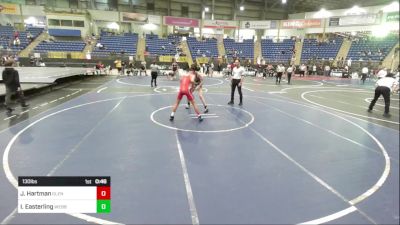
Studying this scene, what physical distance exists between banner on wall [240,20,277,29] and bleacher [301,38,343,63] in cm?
668

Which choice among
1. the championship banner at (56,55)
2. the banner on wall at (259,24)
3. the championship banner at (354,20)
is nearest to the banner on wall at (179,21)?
the banner on wall at (259,24)

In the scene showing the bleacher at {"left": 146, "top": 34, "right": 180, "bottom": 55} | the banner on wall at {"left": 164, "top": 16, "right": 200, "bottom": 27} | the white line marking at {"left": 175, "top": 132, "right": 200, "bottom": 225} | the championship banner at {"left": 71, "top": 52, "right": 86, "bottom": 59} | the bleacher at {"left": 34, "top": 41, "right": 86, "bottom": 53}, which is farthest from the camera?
the banner on wall at {"left": 164, "top": 16, "right": 200, "bottom": 27}

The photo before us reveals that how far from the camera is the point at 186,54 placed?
4116 cm

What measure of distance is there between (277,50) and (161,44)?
1778cm

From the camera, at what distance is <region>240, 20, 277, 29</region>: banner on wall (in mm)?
45562

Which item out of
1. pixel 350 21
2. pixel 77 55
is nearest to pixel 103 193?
pixel 77 55

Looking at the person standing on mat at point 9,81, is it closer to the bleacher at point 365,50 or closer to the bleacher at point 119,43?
the bleacher at point 119,43

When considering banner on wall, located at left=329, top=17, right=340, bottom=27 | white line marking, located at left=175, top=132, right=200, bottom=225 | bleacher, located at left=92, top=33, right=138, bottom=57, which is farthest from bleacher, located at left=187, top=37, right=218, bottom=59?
white line marking, located at left=175, top=132, right=200, bottom=225

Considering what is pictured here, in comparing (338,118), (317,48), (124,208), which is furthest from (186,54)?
(124,208)

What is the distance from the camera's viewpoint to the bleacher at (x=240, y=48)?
140 feet

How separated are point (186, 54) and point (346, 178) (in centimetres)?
3769

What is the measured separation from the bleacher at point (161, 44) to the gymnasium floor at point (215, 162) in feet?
101

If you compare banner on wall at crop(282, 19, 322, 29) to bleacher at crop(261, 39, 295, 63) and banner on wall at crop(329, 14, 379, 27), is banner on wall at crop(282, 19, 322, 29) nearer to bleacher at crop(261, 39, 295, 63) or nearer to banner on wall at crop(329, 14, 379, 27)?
banner on wall at crop(329, 14, 379, 27)
